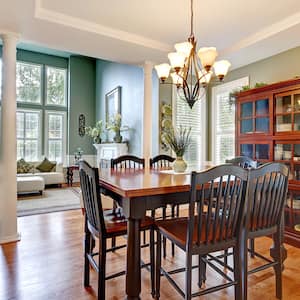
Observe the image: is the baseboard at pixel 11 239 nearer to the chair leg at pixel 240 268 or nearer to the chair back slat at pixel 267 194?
the chair leg at pixel 240 268

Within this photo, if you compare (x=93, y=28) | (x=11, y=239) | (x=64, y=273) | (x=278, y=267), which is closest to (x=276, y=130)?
(x=278, y=267)

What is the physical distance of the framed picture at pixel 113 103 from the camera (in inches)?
256

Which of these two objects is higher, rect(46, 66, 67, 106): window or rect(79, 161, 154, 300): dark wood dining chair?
rect(46, 66, 67, 106): window

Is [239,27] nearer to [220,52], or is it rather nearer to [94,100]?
[220,52]

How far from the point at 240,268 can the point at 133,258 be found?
2.35 ft

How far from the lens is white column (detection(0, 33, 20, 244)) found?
306cm

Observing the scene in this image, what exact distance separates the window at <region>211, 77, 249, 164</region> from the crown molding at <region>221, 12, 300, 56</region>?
0.81 metres

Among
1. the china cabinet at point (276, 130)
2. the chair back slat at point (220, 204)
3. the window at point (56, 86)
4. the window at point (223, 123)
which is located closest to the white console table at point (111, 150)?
the window at point (223, 123)

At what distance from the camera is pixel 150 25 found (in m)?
3.12

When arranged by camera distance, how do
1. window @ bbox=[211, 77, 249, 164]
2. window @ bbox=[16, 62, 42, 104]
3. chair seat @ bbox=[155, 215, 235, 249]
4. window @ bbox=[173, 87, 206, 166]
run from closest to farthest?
chair seat @ bbox=[155, 215, 235, 249] → window @ bbox=[211, 77, 249, 164] → window @ bbox=[173, 87, 206, 166] → window @ bbox=[16, 62, 42, 104]

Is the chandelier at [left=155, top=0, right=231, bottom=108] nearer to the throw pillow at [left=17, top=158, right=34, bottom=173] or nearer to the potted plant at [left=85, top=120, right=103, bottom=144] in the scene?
the potted plant at [left=85, top=120, right=103, bottom=144]

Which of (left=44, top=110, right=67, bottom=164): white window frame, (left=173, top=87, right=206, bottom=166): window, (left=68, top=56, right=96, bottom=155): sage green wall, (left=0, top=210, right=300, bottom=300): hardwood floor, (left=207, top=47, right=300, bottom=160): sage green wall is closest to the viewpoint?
(left=0, top=210, right=300, bottom=300): hardwood floor

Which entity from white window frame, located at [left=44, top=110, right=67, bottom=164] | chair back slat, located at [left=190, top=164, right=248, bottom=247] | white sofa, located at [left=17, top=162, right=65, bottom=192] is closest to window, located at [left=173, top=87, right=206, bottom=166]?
chair back slat, located at [left=190, top=164, right=248, bottom=247]

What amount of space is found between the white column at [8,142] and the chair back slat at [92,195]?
164cm
